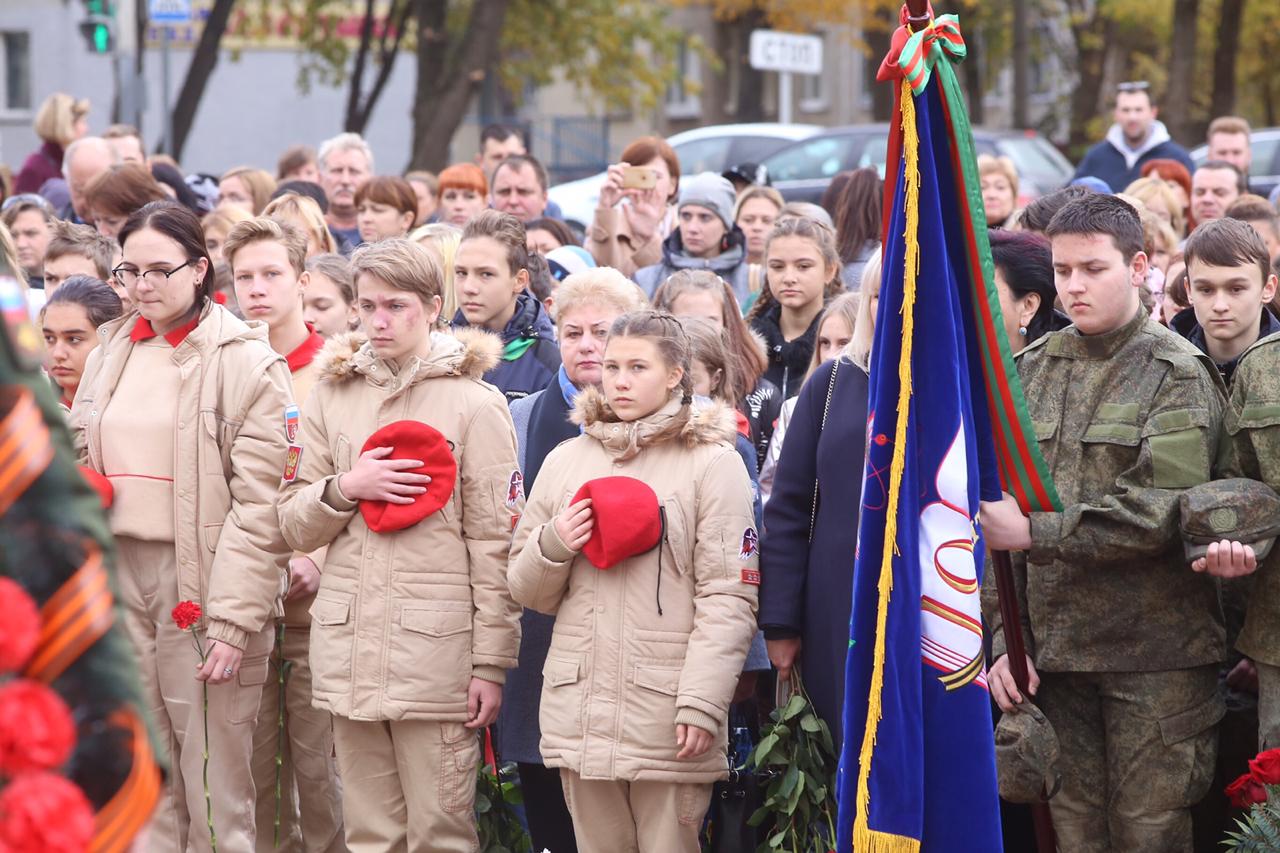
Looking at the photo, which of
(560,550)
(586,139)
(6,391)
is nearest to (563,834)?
(560,550)

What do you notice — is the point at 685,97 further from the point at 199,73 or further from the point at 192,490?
the point at 192,490

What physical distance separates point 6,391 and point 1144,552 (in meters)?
3.43

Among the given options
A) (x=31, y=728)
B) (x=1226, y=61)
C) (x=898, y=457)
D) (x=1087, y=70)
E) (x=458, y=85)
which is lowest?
(x=898, y=457)

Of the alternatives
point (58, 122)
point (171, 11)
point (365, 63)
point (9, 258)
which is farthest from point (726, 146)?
point (9, 258)

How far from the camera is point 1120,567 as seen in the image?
473 centimetres

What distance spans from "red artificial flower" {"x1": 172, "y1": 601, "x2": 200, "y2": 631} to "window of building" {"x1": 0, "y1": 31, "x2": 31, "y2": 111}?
111 ft

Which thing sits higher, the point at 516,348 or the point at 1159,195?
the point at 1159,195

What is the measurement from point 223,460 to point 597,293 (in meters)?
1.39

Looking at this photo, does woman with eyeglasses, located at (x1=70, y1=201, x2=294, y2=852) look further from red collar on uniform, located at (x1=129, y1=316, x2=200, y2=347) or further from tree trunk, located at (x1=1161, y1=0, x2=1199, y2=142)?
tree trunk, located at (x1=1161, y1=0, x2=1199, y2=142)

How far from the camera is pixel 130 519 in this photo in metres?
Result: 5.27

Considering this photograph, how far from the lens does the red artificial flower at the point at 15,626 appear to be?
1844mm

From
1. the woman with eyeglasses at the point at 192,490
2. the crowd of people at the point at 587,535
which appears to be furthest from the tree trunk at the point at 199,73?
the woman with eyeglasses at the point at 192,490

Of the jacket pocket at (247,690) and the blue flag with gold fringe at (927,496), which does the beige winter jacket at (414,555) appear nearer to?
the jacket pocket at (247,690)

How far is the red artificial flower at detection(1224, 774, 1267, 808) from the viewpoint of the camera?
4480 millimetres
